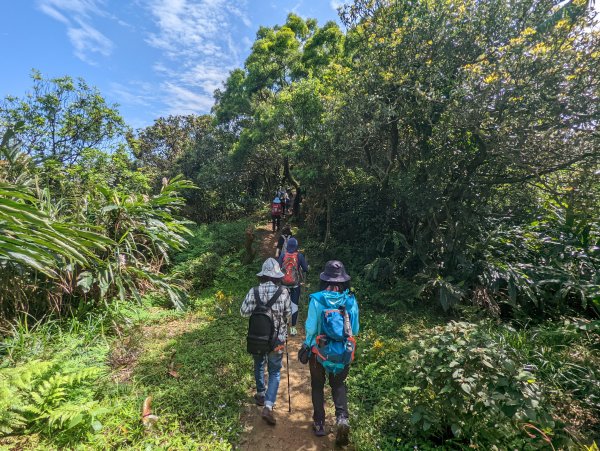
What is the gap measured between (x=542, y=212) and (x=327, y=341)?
6635 mm

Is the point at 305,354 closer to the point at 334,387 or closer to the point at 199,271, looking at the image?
the point at 334,387

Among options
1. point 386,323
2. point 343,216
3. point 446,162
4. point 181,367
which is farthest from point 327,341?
point 343,216

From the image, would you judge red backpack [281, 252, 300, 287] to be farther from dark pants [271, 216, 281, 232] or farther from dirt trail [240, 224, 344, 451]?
dark pants [271, 216, 281, 232]

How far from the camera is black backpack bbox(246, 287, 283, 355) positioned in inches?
133

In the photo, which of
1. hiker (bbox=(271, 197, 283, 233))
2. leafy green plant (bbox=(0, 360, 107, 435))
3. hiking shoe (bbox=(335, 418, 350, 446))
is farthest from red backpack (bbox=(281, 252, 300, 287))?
hiker (bbox=(271, 197, 283, 233))

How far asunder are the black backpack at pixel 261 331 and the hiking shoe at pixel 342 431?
1.03 meters

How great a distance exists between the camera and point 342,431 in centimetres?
314

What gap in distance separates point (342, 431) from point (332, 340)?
980mm

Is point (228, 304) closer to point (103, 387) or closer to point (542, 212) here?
point (103, 387)

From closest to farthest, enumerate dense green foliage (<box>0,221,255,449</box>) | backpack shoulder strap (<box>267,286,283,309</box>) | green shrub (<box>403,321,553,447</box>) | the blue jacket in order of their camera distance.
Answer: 1. green shrub (<box>403,321,553,447</box>)
2. dense green foliage (<box>0,221,255,449</box>)
3. the blue jacket
4. backpack shoulder strap (<box>267,286,283,309</box>)

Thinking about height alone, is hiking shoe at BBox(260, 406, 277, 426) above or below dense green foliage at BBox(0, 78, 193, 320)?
below

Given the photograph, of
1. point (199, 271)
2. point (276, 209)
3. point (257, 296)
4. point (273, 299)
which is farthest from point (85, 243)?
point (276, 209)

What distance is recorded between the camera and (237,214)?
16.9m

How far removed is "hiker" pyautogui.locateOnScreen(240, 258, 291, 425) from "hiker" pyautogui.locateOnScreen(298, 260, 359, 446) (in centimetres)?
40
